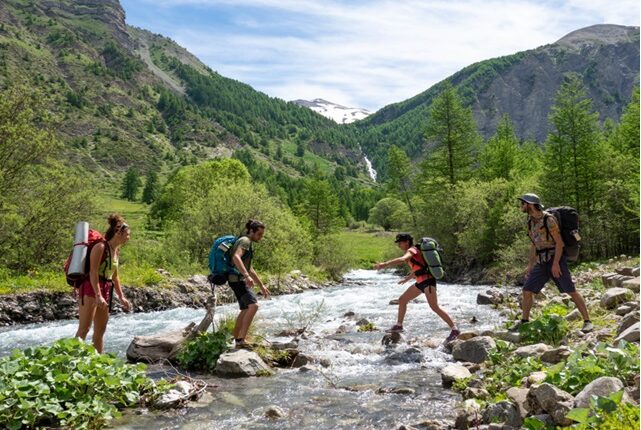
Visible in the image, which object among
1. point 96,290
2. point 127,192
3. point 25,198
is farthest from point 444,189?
point 127,192

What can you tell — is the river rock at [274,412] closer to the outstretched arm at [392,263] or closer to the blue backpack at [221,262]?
the blue backpack at [221,262]

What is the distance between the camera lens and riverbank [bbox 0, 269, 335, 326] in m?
19.6

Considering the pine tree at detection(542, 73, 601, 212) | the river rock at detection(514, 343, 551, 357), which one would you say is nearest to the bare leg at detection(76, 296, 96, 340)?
the river rock at detection(514, 343, 551, 357)

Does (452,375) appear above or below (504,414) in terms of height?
below

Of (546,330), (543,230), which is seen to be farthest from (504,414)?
(543,230)

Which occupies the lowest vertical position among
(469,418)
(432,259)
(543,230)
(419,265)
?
(469,418)

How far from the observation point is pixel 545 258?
1050 centimetres

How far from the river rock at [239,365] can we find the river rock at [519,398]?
5052mm

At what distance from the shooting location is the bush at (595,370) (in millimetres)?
5949

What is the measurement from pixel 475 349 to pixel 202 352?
218 inches

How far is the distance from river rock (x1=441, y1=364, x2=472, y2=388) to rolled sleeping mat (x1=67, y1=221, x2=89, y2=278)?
20.8 feet

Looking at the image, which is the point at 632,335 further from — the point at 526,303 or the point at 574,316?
the point at 574,316

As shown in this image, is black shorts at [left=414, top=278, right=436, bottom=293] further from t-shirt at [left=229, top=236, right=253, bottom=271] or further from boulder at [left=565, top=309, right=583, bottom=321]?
t-shirt at [left=229, top=236, right=253, bottom=271]

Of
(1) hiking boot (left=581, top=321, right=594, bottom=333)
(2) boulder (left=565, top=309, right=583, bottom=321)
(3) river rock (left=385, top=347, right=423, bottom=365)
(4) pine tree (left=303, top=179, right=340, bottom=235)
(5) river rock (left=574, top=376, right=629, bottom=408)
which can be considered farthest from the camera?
(4) pine tree (left=303, top=179, right=340, bottom=235)
